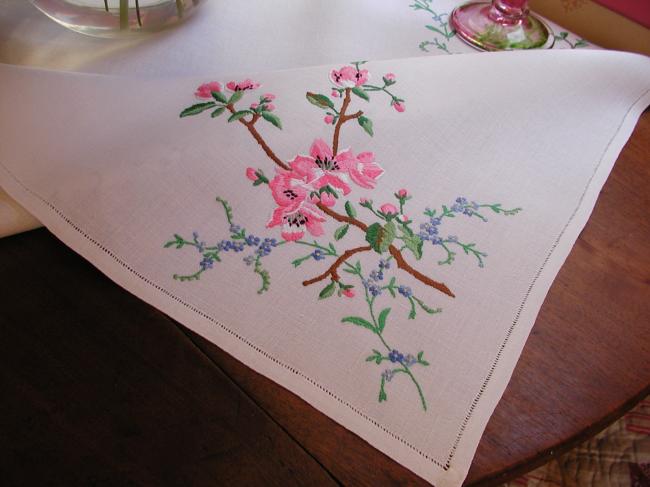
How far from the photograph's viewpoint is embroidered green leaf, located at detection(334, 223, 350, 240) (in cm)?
63

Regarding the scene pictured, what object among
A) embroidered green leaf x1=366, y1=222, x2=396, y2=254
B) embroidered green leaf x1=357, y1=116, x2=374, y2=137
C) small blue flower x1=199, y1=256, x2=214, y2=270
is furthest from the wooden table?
embroidered green leaf x1=357, y1=116, x2=374, y2=137

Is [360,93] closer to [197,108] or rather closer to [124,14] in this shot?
[197,108]

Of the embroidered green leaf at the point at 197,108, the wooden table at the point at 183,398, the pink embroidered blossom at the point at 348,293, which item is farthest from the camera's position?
the embroidered green leaf at the point at 197,108

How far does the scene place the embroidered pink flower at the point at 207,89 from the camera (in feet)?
2.40

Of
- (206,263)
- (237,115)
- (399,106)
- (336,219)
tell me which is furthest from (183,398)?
(399,106)

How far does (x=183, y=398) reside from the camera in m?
0.52

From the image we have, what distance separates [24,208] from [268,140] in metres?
0.26

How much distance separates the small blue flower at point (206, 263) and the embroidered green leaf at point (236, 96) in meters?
0.22

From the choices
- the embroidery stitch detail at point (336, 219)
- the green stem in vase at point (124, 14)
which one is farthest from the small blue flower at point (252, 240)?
the green stem in vase at point (124, 14)

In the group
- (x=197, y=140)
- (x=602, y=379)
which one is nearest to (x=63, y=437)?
(x=197, y=140)

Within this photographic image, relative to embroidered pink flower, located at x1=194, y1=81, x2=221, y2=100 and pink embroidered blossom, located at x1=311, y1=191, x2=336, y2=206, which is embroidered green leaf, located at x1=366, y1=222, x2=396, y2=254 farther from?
embroidered pink flower, located at x1=194, y1=81, x2=221, y2=100

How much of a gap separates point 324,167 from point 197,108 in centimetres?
17

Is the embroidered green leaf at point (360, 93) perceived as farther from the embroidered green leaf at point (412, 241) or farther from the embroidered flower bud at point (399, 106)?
the embroidered green leaf at point (412, 241)

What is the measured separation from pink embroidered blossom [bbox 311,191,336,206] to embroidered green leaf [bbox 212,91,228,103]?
173 mm
